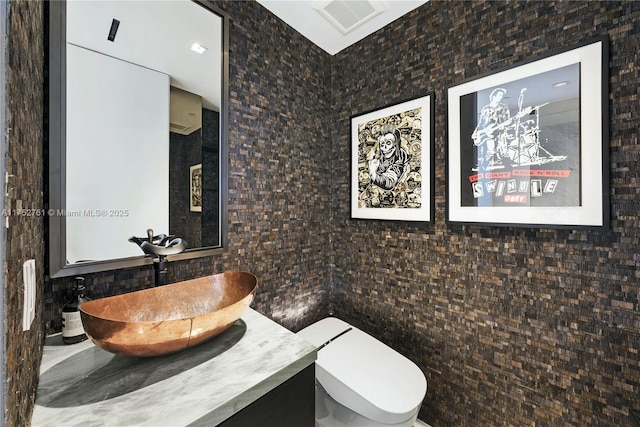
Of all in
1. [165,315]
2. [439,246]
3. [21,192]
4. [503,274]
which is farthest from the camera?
[439,246]

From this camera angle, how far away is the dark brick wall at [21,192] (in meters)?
0.40

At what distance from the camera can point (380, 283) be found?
1.55 metres

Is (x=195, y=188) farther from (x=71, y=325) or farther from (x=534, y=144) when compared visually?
(x=534, y=144)

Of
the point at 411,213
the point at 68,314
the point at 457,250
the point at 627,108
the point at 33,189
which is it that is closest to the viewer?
the point at 33,189

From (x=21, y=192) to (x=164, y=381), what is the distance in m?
0.50

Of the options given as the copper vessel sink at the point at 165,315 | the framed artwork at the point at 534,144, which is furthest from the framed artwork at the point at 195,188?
the framed artwork at the point at 534,144

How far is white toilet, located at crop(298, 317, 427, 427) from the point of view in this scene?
3.25 feet

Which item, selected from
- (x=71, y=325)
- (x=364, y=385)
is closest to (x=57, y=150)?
(x=71, y=325)

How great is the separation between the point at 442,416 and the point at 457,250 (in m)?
0.84

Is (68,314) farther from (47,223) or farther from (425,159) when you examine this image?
(425,159)

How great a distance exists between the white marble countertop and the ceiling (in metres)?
1.57

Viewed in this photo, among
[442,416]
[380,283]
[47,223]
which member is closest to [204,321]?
[47,223]

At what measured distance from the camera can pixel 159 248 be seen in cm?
97

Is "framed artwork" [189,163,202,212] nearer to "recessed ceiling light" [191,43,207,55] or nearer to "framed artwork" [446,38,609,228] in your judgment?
"recessed ceiling light" [191,43,207,55]
